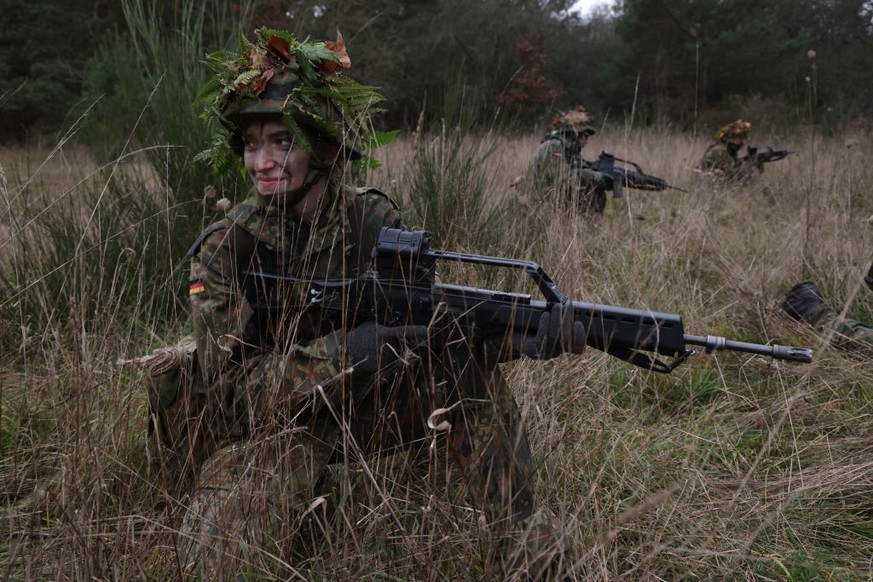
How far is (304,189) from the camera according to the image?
2.20m

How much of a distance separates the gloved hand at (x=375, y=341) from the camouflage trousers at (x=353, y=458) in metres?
0.05

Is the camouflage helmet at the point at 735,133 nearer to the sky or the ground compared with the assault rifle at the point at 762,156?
nearer to the sky

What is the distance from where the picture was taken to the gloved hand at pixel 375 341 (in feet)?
5.84

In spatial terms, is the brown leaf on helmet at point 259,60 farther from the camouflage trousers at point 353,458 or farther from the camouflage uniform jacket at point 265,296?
the camouflage trousers at point 353,458

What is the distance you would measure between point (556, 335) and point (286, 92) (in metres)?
1.22

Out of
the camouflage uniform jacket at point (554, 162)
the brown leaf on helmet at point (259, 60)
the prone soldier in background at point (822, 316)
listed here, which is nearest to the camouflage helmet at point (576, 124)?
the camouflage uniform jacket at point (554, 162)

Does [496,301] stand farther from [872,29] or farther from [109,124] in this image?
[872,29]

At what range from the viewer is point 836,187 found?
182 inches

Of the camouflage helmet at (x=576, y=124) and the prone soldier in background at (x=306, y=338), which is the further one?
the camouflage helmet at (x=576, y=124)

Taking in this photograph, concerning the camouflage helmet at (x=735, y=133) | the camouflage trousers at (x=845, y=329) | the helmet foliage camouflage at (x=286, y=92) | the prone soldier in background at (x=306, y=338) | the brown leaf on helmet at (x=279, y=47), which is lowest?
the camouflage trousers at (x=845, y=329)

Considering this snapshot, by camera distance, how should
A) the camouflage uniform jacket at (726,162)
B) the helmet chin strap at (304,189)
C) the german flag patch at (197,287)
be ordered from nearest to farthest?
the german flag patch at (197,287), the helmet chin strap at (304,189), the camouflage uniform jacket at (726,162)

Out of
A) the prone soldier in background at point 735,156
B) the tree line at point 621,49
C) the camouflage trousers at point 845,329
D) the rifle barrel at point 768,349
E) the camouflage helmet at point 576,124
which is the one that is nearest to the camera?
the rifle barrel at point 768,349

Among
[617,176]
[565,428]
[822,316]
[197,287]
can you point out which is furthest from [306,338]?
[617,176]

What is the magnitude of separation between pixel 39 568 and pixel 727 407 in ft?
8.64
